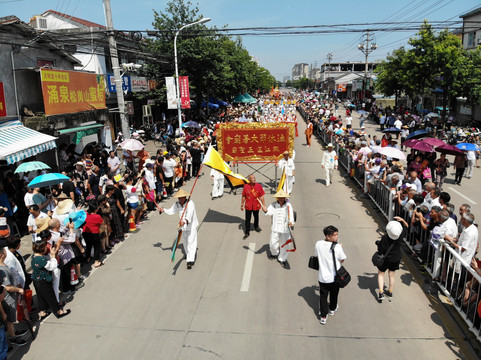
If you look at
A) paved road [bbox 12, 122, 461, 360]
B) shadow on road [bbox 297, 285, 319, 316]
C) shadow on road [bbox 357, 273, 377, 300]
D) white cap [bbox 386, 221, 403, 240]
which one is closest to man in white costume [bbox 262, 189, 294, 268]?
paved road [bbox 12, 122, 461, 360]

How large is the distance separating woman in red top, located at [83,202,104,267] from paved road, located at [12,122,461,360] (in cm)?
52

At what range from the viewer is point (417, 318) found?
5848 millimetres

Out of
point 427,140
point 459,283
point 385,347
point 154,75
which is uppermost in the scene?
point 154,75

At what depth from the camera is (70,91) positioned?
1496cm

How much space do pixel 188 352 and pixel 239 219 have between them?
5790 mm

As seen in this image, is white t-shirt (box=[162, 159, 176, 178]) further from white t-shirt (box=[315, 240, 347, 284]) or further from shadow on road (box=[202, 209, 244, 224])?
white t-shirt (box=[315, 240, 347, 284])

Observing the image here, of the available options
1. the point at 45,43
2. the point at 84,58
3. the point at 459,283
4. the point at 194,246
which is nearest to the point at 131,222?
the point at 194,246

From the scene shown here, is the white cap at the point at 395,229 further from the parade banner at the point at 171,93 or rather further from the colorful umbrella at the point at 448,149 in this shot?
the parade banner at the point at 171,93

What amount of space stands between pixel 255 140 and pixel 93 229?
7.33 metres

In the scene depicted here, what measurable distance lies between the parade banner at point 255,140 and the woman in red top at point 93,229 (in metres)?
6.66

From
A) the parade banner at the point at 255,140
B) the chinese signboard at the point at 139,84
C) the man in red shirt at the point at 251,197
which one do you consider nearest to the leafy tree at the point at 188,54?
the chinese signboard at the point at 139,84

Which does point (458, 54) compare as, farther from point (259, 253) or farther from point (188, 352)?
point (188, 352)

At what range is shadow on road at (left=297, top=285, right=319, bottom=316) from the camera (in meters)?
6.19

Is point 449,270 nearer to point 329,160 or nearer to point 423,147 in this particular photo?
point 423,147
